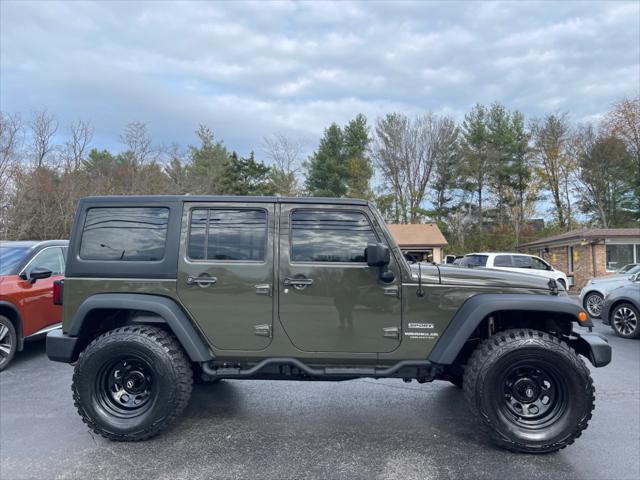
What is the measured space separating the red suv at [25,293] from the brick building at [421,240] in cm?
2501

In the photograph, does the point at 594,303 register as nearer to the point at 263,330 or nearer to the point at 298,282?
the point at 298,282

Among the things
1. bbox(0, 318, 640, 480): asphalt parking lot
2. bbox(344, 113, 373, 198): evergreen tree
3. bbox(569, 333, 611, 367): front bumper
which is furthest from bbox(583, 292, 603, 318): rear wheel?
bbox(344, 113, 373, 198): evergreen tree

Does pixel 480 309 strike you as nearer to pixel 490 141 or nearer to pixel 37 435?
pixel 37 435

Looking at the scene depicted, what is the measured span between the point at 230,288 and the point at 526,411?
8.53ft

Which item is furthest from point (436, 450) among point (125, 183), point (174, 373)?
point (125, 183)

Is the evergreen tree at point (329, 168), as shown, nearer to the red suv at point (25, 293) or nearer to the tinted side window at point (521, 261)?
the tinted side window at point (521, 261)

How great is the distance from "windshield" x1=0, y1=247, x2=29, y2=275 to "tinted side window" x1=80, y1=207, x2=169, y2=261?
317 cm

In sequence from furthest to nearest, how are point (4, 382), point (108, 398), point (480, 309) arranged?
point (4, 382)
point (108, 398)
point (480, 309)

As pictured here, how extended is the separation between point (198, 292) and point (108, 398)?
1.21 meters

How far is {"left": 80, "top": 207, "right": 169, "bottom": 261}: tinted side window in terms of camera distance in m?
3.54

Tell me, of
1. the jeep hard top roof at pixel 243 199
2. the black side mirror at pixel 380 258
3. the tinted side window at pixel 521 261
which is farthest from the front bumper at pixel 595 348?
the tinted side window at pixel 521 261

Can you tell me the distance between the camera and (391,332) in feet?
11.0

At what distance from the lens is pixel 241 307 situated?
11.1ft

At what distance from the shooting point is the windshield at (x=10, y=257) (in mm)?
5770
